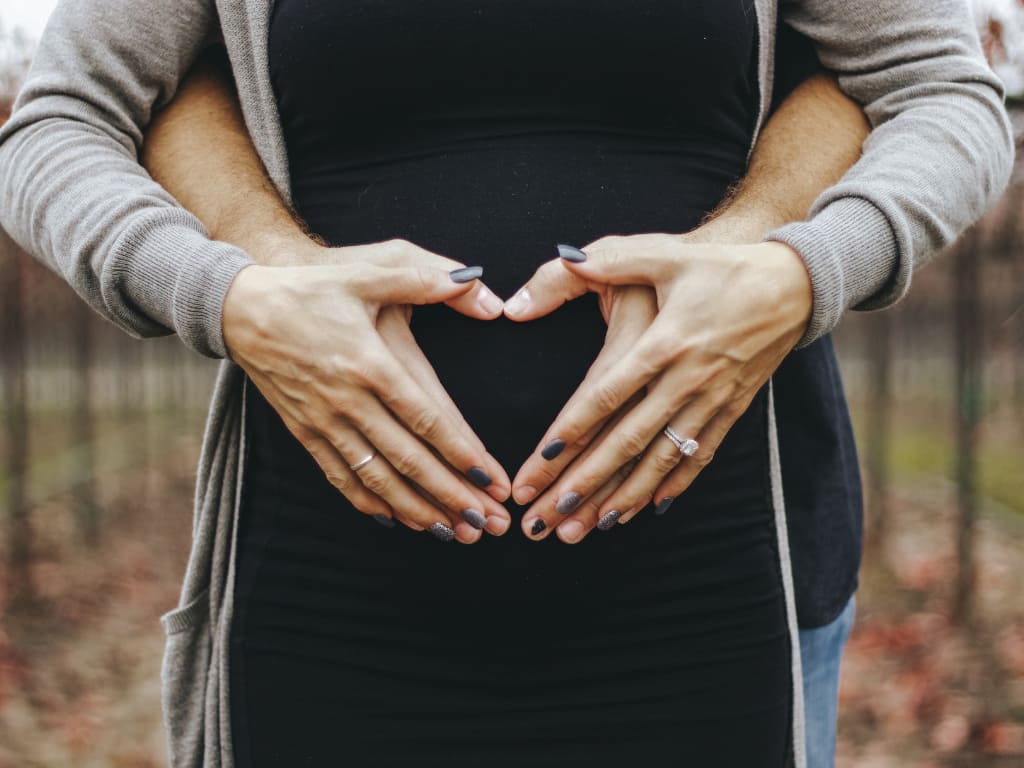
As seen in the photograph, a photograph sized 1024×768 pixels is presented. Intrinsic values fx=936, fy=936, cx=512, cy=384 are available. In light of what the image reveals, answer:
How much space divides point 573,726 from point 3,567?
23.2ft

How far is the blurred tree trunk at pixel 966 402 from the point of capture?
198 inches

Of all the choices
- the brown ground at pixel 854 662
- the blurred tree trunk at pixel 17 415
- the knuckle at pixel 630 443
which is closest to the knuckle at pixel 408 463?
the knuckle at pixel 630 443

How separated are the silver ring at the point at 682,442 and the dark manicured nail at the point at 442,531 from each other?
255 millimetres

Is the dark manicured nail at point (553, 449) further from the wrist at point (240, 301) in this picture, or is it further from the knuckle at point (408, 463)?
the wrist at point (240, 301)

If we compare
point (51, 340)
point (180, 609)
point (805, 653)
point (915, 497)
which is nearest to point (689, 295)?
point (805, 653)

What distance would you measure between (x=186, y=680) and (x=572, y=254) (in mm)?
745

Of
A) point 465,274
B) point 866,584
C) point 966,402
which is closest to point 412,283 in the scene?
point 465,274

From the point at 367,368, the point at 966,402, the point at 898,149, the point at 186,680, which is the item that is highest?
the point at 898,149

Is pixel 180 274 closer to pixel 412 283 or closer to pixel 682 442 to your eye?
pixel 412 283

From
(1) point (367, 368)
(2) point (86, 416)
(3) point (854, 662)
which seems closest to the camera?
(1) point (367, 368)

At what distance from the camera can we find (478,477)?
3.30 ft

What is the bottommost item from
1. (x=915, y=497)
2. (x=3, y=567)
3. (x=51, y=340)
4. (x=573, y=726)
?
(x=51, y=340)

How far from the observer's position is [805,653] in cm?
131

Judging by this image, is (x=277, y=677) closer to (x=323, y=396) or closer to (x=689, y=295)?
(x=323, y=396)
